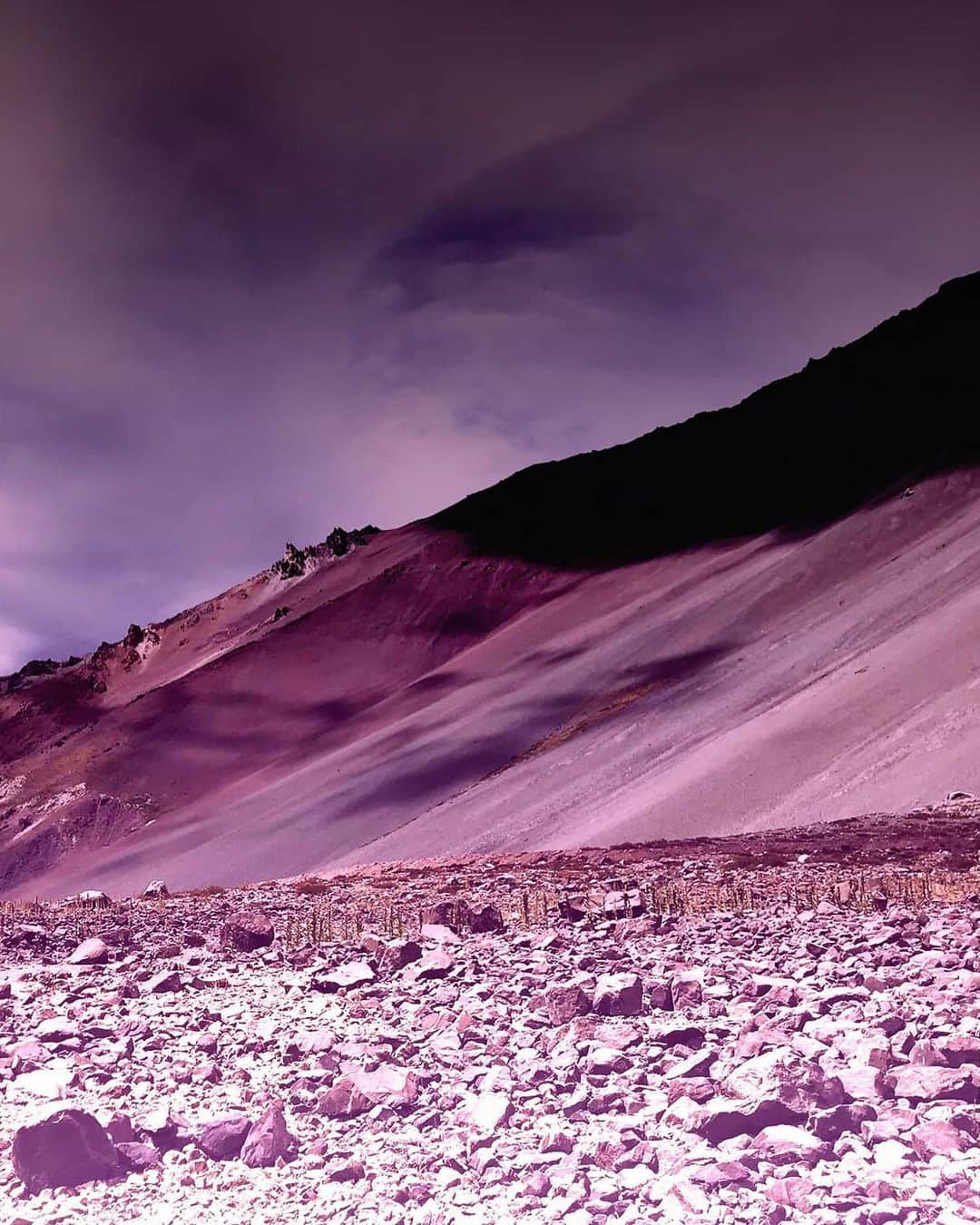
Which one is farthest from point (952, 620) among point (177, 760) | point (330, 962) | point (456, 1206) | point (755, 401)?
point (755, 401)

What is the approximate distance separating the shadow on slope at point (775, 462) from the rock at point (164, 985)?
63.6 meters

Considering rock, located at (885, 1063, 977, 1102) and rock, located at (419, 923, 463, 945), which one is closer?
rock, located at (885, 1063, 977, 1102)

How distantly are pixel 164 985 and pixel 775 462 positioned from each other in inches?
3446

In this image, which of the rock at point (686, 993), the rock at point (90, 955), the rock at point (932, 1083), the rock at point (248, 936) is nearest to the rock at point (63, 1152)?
the rock at point (686, 993)

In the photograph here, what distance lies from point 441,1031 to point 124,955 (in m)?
3.59

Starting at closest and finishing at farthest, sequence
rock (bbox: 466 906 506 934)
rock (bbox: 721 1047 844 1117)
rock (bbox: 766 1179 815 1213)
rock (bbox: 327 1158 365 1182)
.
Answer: rock (bbox: 766 1179 815 1213) → rock (bbox: 327 1158 365 1182) → rock (bbox: 721 1047 844 1117) → rock (bbox: 466 906 506 934)

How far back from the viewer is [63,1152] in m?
4.25

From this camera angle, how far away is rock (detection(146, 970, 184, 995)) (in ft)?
22.6

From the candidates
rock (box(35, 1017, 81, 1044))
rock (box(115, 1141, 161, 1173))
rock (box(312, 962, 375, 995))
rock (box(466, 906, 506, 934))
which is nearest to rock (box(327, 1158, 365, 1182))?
rock (box(115, 1141, 161, 1173))

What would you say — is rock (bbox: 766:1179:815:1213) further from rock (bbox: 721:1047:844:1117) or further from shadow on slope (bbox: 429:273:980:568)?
shadow on slope (bbox: 429:273:980:568)

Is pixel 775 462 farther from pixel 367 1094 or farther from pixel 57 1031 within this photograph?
pixel 367 1094

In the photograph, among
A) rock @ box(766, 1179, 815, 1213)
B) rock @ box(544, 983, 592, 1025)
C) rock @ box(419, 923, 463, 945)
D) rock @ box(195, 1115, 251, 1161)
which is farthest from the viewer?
rock @ box(419, 923, 463, 945)

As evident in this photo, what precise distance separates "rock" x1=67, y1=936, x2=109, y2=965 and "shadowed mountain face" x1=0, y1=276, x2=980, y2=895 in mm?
20114

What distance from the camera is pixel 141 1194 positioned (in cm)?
412
